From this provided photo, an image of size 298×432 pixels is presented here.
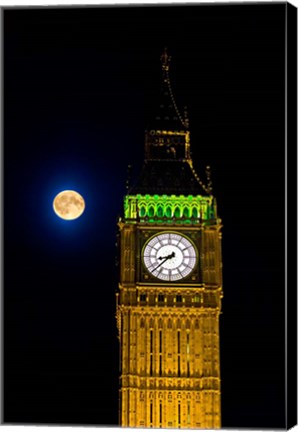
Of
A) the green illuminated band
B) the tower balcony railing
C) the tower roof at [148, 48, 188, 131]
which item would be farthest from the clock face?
the tower roof at [148, 48, 188, 131]

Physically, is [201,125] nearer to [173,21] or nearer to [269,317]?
[173,21]

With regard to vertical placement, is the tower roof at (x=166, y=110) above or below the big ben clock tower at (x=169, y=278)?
above

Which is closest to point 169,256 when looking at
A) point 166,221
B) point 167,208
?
point 166,221

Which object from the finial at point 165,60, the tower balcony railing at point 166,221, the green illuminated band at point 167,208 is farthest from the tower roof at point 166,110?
the tower balcony railing at point 166,221

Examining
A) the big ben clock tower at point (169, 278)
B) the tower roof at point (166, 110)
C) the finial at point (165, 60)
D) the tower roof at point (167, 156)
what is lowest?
the big ben clock tower at point (169, 278)

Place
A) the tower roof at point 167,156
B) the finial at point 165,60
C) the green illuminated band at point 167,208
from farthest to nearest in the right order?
the green illuminated band at point 167,208 < the tower roof at point 167,156 < the finial at point 165,60

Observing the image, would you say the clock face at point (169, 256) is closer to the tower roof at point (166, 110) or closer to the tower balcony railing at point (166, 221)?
the tower balcony railing at point (166, 221)
